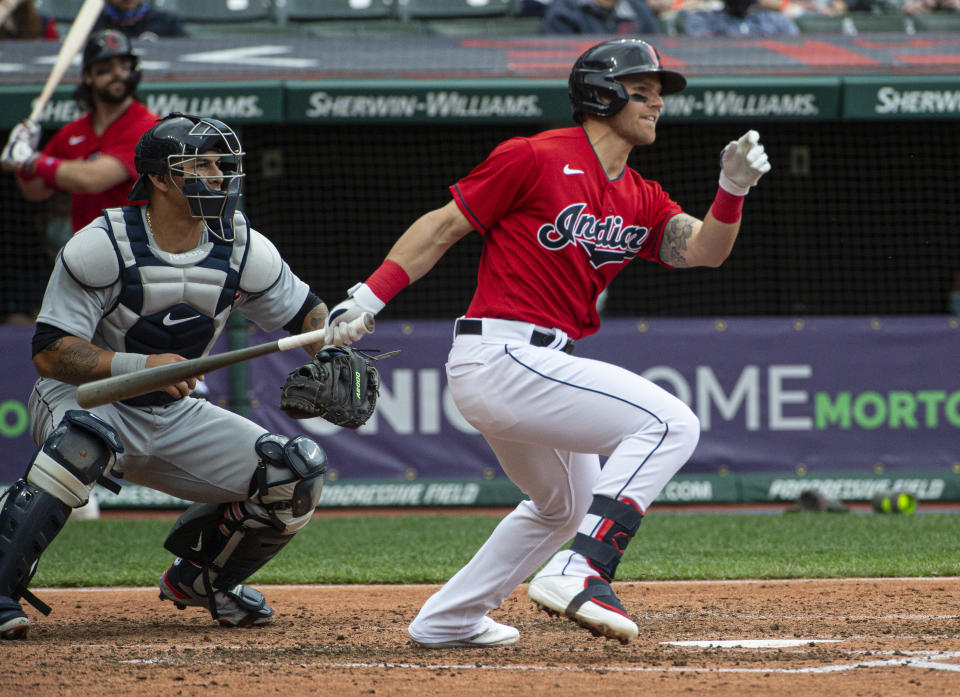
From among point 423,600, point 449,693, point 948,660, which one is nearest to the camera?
point 449,693

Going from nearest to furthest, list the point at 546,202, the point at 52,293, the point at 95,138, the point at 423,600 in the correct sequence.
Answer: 1. the point at 546,202
2. the point at 52,293
3. the point at 423,600
4. the point at 95,138

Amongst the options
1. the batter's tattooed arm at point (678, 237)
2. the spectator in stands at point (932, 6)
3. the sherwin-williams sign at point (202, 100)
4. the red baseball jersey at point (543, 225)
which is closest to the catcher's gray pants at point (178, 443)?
the red baseball jersey at point (543, 225)

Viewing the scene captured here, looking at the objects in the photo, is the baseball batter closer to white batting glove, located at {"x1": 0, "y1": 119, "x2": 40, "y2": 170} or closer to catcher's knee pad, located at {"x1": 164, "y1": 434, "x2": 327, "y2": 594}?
catcher's knee pad, located at {"x1": 164, "y1": 434, "x2": 327, "y2": 594}

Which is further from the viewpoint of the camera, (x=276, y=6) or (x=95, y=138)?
(x=276, y=6)

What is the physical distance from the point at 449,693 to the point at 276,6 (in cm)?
785

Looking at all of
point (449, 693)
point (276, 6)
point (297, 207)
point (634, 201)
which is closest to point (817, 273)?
point (297, 207)

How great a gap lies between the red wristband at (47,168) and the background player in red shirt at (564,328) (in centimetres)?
324

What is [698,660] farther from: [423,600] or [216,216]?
[216,216]

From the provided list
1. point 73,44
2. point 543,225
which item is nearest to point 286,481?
point 543,225

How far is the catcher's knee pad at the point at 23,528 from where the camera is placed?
144 inches

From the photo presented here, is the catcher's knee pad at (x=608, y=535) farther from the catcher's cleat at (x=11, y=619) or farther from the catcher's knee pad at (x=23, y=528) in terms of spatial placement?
the catcher's cleat at (x=11, y=619)

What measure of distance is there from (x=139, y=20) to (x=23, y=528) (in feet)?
18.7

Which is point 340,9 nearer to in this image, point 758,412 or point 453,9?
point 453,9

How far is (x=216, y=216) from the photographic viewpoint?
3.94m
